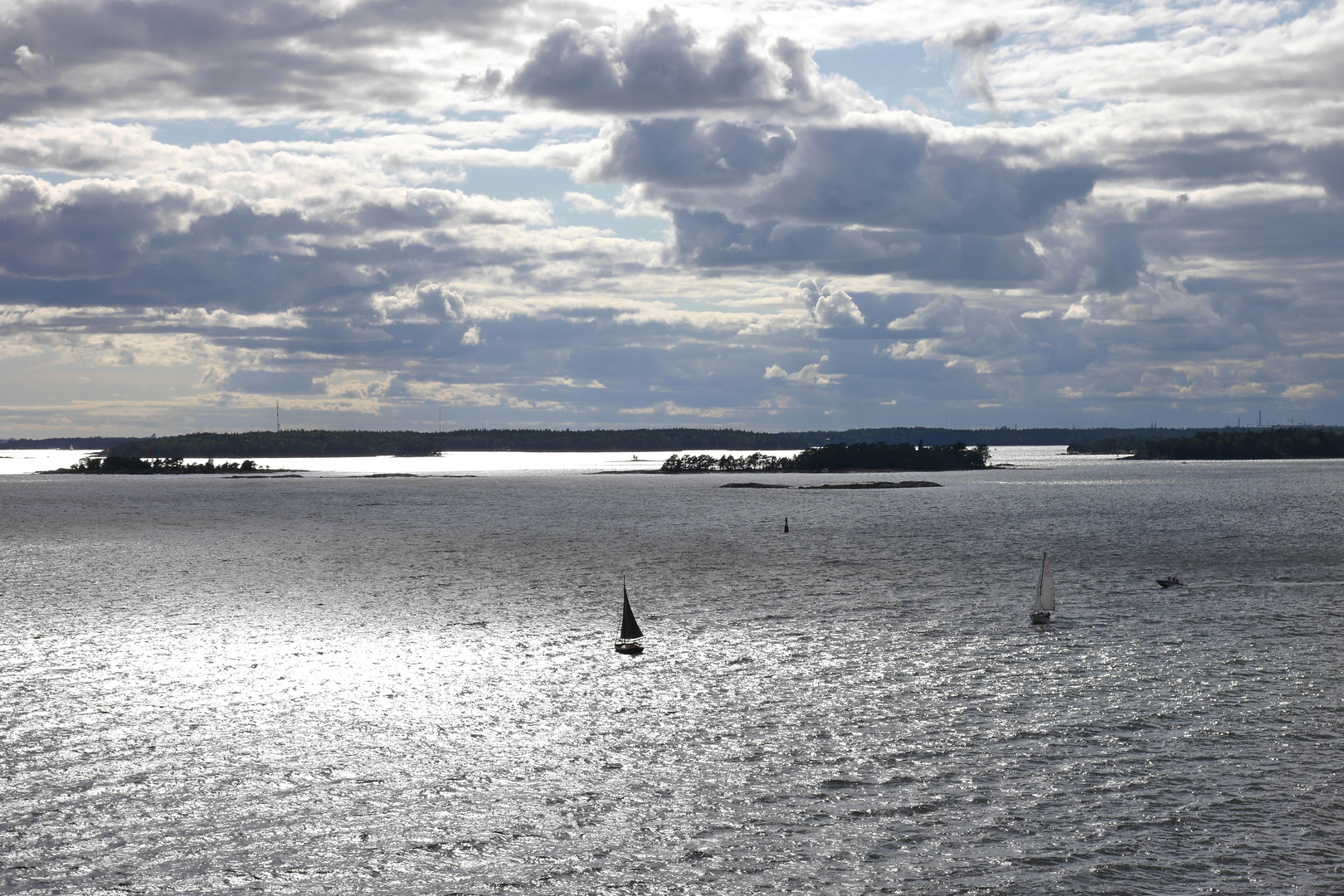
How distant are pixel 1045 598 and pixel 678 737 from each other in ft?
89.3

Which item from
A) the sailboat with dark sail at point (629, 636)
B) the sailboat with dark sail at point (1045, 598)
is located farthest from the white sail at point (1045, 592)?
the sailboat with dark sail at point (629, 636)

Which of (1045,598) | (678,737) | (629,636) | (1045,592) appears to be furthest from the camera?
(1045,598)

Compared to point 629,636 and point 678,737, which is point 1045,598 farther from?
point 678,737

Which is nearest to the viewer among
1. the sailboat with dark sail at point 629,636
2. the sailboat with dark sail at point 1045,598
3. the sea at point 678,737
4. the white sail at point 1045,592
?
the sea at point 678,737

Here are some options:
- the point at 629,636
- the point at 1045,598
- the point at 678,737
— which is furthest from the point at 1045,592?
the point at 678,737

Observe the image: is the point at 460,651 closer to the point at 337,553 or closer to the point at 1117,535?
the point at 337,553

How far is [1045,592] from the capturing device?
52.4 metres

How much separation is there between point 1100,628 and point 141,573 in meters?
65.1

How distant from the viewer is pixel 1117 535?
368ft

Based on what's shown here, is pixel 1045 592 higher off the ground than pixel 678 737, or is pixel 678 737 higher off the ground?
pixel 1045 592

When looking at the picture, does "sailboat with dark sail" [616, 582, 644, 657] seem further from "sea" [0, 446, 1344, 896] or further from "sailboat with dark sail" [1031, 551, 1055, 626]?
"sailboat with dark sail" [1031, 551, 1055, 626]

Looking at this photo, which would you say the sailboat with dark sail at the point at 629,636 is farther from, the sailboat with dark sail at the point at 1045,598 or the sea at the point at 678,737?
the sailboat with dark sail at the point at 1045,598

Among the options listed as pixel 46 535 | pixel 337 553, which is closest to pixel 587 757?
pixel 337 553

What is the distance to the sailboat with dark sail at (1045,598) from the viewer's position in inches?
2050
